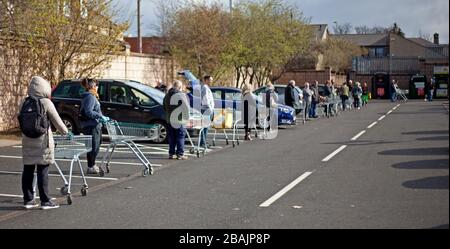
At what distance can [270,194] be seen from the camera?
32.4 ft

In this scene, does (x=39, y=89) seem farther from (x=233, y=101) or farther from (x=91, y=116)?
(x=233, y=101)

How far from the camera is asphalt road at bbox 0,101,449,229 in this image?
25.1 feet

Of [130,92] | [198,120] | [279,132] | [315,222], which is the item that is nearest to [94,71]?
[130,92]

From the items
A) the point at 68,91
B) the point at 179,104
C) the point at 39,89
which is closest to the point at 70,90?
the point at 68,91

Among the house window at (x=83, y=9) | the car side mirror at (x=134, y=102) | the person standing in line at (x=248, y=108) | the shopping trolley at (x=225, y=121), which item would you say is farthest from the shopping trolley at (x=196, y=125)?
the house window at (x=83, y=9)

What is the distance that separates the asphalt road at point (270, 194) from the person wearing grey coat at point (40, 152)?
0.28 metres

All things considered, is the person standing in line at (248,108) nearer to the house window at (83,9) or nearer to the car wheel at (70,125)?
the car wheel at (70,125)

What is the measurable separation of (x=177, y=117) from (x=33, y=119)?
6095 mm

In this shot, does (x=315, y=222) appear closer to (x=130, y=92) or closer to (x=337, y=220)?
(x=337, y=220)

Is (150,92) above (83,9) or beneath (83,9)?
beneath

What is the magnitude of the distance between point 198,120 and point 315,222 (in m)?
8.62

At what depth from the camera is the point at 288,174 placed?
1197 cm

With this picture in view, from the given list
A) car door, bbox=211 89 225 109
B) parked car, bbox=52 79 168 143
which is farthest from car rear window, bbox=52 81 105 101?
car door, bbox=211 89 225 109

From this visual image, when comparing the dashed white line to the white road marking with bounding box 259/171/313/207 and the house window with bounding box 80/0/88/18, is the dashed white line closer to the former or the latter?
the white road marking with bounding box 259/171/313/207
